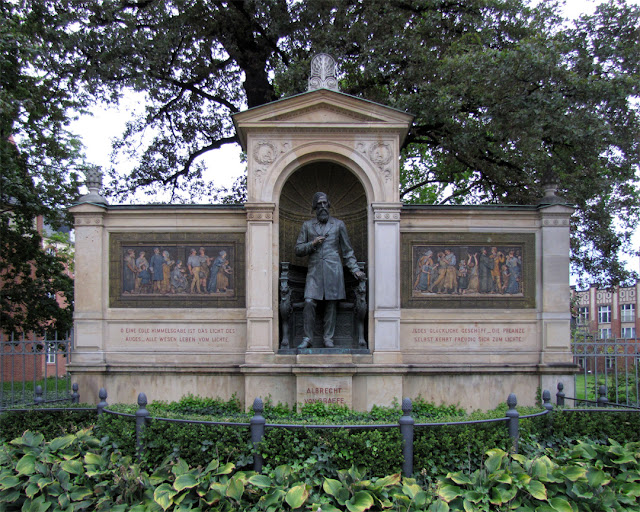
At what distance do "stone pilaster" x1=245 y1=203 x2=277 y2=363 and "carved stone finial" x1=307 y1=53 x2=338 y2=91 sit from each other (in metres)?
2.48

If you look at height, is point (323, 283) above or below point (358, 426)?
above

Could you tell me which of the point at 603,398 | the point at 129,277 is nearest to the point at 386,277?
the point at 603,398

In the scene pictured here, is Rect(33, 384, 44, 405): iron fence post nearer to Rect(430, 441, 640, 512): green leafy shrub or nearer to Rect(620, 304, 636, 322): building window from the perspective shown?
Rect(430, 441, 640, 512): green leafy shrub

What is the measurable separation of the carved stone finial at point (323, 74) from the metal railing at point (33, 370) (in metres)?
6.74

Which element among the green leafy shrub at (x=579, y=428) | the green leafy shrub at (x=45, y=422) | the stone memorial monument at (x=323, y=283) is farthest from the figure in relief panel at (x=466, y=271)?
the green leafy shrub at (x=45, y=422)

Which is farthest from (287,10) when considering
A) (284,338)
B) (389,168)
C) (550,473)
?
(550,473)

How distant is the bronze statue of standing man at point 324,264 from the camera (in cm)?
1095

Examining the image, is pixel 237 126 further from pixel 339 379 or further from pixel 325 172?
pixel 339 379

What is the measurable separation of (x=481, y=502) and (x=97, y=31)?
567 inches

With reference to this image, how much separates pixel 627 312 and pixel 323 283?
40462 mm

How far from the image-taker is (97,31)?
1534cm

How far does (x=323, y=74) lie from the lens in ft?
36.9

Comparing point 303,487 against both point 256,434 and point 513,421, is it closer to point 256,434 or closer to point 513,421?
point 256,434

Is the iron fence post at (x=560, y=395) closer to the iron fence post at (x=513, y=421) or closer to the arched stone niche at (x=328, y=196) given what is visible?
the iron fence post at (x=513, y=421)
